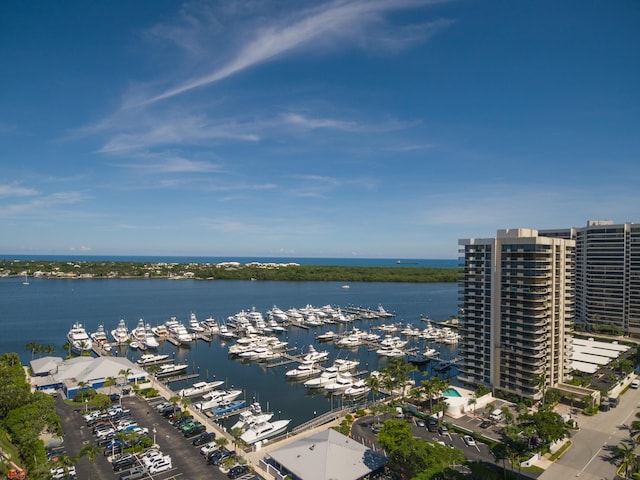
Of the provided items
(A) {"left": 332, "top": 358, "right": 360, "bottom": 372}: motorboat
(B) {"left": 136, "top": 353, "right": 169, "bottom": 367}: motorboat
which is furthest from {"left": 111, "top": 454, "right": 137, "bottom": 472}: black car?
(B) {"left": 136, "top": 353, "right": 169, "bottom": 367}: motorboat

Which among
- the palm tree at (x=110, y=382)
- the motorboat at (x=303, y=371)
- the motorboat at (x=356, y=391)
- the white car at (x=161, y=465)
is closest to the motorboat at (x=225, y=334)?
the motorboat at (x=303, y=371)

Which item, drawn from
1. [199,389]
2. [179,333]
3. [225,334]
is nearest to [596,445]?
[199,389]

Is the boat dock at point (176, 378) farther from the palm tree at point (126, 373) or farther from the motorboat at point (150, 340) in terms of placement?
the motorboat at point (150, 340)

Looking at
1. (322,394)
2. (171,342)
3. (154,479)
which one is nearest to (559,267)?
(322,394)

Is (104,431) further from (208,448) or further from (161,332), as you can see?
(161,332)

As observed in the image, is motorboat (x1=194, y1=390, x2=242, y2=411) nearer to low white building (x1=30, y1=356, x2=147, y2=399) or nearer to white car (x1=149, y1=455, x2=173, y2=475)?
low white building (x1=30, y1=356, x2=147, y2=399)

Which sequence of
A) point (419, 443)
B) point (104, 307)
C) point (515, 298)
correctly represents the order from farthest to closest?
1. point (104, 307)
2. point (515, 298)
3. point (419, 443)

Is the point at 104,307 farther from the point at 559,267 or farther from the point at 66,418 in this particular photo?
the point at 559,267
